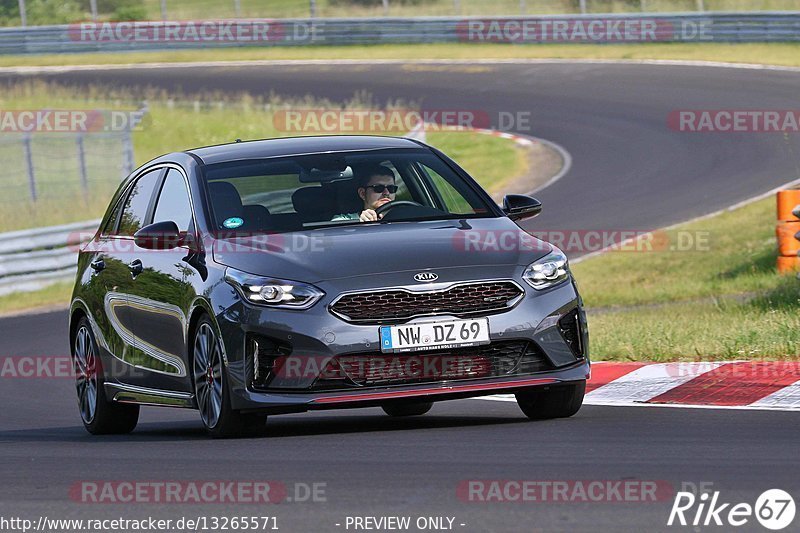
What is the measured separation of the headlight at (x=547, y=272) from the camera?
28.3ft

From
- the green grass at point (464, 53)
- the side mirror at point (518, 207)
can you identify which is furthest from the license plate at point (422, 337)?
the green grass at point (464, 53)

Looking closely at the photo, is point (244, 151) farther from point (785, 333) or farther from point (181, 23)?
point (181, 23)

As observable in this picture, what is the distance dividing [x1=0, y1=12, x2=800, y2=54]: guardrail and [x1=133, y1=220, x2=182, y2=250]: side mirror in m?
30.2

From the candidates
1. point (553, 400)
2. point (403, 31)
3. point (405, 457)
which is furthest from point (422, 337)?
point (403, 31)

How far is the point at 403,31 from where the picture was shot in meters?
46.2

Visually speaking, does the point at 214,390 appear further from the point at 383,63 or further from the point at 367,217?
the point at 383,63

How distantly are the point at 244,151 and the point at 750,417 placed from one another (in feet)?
10.9

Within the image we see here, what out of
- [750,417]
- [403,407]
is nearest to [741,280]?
[403,407]

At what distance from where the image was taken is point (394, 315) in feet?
27.3

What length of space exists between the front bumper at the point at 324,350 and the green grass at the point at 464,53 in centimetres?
2862
